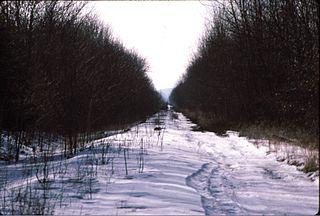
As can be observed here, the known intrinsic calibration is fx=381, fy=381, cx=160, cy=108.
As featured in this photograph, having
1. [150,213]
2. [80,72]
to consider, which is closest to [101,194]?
[150,213]

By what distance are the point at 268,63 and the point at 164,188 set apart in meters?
15.4

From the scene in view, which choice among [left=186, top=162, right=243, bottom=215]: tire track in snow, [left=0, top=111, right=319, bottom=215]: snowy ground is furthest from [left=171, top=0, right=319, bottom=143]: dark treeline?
[left=186, top=162, right=243, bottom=215]: tire track in snow

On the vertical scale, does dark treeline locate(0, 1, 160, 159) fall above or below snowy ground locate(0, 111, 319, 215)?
above

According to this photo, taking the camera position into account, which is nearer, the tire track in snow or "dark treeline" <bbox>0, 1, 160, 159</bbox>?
the tire track in snow

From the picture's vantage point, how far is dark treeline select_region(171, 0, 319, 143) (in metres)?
12.7

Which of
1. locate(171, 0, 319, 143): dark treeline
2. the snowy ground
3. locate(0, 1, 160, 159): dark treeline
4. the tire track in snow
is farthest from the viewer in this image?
locate(0, 1, 160, 159): dark treeline

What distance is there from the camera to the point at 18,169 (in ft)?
35.8

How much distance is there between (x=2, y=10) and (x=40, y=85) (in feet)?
11.6

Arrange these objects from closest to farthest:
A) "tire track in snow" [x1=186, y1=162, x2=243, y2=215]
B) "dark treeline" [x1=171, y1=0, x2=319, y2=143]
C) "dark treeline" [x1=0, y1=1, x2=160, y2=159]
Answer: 1. "tire track in snow" [x1=186, y1=162, x2=243, y2=215]
2. "dark treeline" [x1=171, y1=0, x2=319, y2=143]
3. "dark treeline" [x1=0, y1=1, x2=160, y2=159]

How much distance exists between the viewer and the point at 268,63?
2069cm

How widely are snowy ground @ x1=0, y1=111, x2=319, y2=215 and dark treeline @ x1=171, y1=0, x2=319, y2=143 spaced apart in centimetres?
316

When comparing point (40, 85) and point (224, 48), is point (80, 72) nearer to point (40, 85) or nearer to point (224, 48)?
point (40, 85)

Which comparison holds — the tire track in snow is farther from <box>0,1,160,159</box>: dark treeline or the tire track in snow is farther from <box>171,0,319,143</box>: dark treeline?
<box>0,1,160,159</box>: dark treeline

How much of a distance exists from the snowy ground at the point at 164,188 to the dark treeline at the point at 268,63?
3155mm
